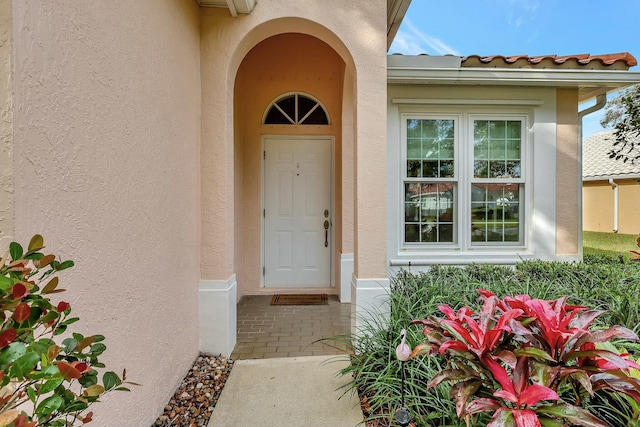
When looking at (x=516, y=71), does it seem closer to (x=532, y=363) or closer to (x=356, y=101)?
(x=356, y=101)

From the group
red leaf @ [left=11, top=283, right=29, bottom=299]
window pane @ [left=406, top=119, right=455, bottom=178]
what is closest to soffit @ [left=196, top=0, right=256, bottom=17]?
window pane @ [left=406, top=119, right=455, bottom=178]

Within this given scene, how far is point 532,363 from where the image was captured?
1382 millimetres

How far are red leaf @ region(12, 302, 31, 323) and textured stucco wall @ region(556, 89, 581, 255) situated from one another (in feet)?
17.4

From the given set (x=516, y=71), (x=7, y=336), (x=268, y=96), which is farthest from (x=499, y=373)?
(x=268, y=96)

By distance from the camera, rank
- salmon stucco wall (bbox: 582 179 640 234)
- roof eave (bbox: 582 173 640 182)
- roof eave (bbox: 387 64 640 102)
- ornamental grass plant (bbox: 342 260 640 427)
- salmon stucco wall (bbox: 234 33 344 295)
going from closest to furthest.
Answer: ornamental grass plant (bbox: 342 260 640 427) < roof eave (bbox: 387 64 640 102) < salmon stucco wall (bbox: 234 33 344 295) < roof eave (bbox: 582 173 640 182) < salmon stucco wall (bbox: 582 179 640 234)

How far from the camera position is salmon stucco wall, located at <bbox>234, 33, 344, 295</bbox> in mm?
4934

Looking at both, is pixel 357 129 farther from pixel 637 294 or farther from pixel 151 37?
pixel 637 294

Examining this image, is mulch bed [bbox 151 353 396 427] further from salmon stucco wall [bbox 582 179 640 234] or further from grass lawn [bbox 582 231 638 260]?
salmon stucco wall [bbox 582 179 640 234]

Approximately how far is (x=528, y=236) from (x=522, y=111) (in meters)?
1.73

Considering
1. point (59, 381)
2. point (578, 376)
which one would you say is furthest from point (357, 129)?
point (59, 381)

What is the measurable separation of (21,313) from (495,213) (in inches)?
193

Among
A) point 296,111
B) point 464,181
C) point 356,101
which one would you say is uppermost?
point 296,111

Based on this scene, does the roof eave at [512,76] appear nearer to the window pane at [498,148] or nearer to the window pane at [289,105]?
the window pane at [498,148]

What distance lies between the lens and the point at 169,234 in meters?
2.40
